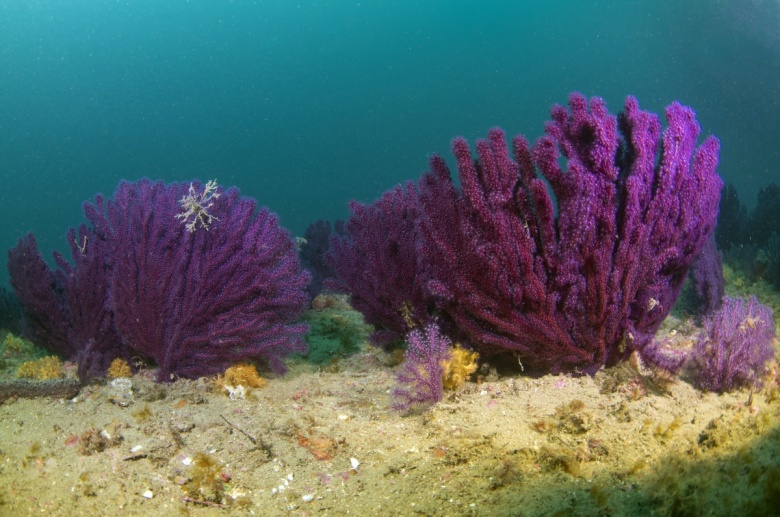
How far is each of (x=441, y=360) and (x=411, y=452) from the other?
2.71ft

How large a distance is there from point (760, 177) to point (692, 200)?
36.9 m

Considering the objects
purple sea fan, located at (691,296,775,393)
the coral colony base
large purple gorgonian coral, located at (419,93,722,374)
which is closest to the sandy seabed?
the coral colony base

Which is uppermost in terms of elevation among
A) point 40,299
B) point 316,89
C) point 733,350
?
point 316,89

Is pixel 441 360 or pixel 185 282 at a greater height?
pixel 185 282

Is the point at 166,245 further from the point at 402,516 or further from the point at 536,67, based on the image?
the point at 536,67

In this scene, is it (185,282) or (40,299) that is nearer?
(185,282)

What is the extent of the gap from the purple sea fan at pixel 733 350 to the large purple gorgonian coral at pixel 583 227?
38 cm

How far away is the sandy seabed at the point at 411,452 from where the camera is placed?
210 cm

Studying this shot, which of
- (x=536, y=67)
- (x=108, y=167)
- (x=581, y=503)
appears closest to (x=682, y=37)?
(x=581, y=503)

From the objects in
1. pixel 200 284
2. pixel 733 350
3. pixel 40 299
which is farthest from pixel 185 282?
pixel 733 350

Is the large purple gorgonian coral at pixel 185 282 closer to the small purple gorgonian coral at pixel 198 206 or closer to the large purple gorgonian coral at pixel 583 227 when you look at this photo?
the small purple gorgonian coral at pixel 198 206

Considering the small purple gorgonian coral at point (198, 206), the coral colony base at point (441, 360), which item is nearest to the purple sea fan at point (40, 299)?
the coral colony base at point (441, 360)

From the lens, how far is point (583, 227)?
3.25 metres

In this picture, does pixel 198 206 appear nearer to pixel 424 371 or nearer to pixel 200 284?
pixel 200 284
